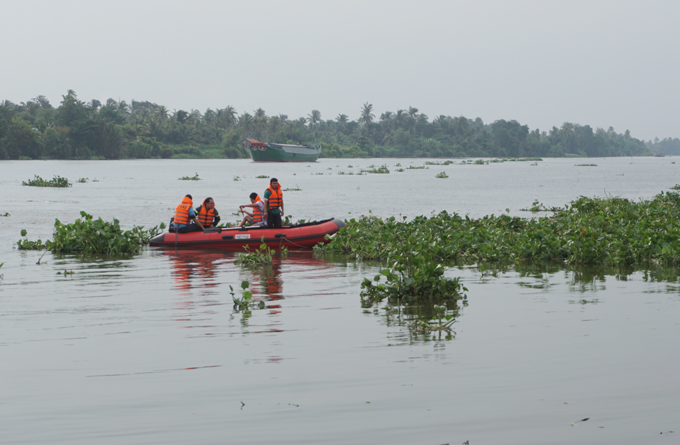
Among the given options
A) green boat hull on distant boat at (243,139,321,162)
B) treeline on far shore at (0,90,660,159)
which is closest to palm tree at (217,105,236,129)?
treeline on far shore at (0,90,660,159)

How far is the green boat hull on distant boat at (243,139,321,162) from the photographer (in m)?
104

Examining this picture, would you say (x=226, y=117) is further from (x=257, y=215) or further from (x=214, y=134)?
(x=257, y=215)

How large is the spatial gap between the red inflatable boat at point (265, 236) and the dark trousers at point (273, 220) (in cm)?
41

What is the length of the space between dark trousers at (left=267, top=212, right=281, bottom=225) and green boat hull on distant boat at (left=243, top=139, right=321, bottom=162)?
290 feet

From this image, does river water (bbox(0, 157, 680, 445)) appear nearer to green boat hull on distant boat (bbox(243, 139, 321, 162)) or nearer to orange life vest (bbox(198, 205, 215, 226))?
orange life vest (bbox(198, 205, 215, 226))

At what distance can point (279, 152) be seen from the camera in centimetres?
10494

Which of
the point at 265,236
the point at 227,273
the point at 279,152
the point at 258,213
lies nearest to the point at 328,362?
the point at 227,273

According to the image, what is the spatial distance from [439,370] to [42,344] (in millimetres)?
4038

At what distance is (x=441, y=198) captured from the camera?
123 ft

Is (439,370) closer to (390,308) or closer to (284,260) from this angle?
(390,308)

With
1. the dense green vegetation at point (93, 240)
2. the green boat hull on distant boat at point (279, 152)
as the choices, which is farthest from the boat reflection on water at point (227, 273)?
the green boat hull on distant boat at point (279, 152)

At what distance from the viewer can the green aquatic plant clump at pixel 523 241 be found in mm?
12547

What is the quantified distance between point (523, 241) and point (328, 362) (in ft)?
25.6

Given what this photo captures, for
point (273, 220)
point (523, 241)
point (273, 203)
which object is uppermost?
point (273, 203)
